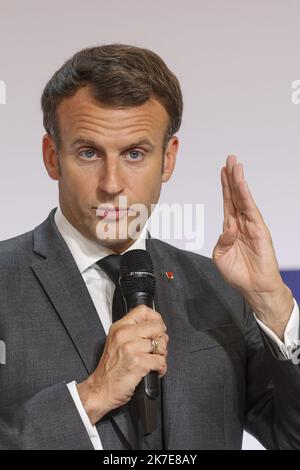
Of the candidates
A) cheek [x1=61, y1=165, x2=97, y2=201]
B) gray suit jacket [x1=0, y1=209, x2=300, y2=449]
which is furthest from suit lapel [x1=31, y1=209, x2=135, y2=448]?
cheek [x1=61, y1=165, x2=97, y2=201]

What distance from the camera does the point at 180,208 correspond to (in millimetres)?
2393

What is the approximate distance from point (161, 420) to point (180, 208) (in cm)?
83

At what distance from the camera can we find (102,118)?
174 cm

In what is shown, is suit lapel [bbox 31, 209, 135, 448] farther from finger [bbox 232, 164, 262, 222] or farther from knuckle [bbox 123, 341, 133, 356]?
finger [bbox 232, 164, 262, 222]

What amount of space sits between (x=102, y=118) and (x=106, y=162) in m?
0.09

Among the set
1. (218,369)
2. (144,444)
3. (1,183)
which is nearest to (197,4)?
(1,183)

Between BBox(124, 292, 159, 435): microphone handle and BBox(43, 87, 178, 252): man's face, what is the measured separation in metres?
0.24

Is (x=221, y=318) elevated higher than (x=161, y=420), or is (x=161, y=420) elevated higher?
(x=221, y=318)

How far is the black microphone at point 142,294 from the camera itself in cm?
149

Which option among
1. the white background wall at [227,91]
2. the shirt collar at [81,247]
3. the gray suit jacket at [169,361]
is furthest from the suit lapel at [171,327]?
the white background wall at [227,91]

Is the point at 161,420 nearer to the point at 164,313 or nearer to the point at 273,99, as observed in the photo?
the point at 164,313

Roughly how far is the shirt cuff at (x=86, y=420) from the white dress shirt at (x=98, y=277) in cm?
18

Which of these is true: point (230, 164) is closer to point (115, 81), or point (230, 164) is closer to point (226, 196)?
point (226, 196)

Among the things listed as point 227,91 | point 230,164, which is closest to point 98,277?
point 230,164
